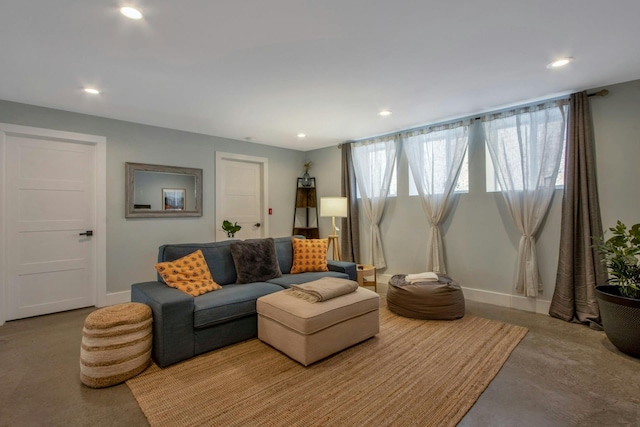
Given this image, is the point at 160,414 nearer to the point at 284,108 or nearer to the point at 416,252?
the point at 284,108

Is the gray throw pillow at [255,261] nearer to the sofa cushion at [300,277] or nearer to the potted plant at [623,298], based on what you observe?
the sofa cushion at [300,277]

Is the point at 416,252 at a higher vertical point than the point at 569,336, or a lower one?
higher

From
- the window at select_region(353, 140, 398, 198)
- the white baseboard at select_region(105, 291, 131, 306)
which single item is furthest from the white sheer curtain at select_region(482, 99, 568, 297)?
the white baseboard at select_region(105, 291, 131, 306)

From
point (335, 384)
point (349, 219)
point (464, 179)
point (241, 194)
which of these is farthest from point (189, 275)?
point (464, 179)

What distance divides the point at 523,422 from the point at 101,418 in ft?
8.02

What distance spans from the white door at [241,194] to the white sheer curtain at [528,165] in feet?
12.1

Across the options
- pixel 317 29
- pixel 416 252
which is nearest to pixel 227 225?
pixel 416 252

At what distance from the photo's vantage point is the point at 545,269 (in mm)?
3492

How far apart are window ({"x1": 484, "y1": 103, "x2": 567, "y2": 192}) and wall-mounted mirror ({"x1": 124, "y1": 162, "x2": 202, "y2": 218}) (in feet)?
13.6

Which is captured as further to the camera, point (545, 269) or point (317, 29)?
point (545, 269)

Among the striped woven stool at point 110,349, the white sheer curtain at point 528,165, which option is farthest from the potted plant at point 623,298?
the striped woven stool at point 110,349

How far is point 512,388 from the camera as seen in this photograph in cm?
206

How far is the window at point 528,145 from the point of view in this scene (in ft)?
11.0

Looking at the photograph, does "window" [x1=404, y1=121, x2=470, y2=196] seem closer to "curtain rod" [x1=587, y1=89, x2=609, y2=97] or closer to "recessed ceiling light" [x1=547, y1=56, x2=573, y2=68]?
"curtain rod" [x1=587, y1=89, x2=609, y2=97]
